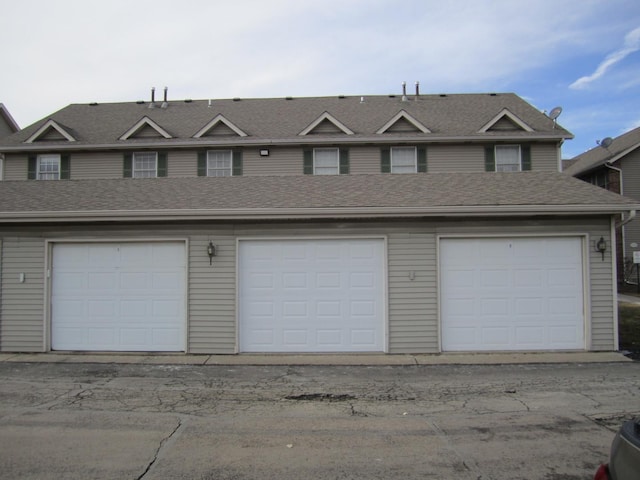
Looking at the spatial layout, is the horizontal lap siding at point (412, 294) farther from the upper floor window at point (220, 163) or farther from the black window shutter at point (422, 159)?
the upper floor window at point (220, 163)

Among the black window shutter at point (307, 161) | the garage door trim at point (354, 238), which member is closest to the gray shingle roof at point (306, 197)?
the garage door trim at point (354, 238)

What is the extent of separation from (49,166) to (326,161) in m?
10.9

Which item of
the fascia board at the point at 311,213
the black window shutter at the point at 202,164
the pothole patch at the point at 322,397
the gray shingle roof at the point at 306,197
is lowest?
the pothole patch at the point at 322,397

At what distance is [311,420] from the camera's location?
5.08 metres

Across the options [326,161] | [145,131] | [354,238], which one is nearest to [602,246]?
[354,238]

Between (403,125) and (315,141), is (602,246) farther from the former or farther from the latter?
(315,141)

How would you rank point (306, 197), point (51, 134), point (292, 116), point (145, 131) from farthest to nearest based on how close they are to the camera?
1. point (292, 116)
2. point (51, 134)
3. point (145, 131)
4. point (306, 197)

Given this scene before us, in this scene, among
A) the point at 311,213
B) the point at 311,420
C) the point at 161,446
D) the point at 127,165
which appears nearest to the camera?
the point at 161,446

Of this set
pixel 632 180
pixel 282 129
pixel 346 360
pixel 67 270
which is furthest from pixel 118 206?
pixel 632 180

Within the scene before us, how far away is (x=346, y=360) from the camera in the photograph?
7.89m

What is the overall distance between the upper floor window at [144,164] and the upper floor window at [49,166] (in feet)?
7.89

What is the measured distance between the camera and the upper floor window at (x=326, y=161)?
16.1 meters

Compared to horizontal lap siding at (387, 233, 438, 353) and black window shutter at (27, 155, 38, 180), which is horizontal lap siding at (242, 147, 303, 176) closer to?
black window shutter at (27, 155, 38, 180)

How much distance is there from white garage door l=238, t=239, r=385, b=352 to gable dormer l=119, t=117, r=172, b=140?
10.1m
